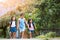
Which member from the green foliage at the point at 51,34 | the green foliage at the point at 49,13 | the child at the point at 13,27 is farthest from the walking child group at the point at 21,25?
the green foliage at the point at 51,34

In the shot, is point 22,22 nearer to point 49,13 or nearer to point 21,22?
point 21,22

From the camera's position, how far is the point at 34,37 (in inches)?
126

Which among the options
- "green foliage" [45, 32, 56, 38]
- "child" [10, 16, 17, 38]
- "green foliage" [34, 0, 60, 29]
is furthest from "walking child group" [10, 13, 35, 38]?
"green foliage" [45, 32, 56, 38]

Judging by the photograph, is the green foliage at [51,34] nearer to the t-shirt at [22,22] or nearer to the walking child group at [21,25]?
the walking child group at [21,25]

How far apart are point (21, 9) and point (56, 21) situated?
78 cm

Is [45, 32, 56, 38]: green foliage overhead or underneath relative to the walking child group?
underneath

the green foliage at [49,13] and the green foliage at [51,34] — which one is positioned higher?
the green foliage at [49,13]

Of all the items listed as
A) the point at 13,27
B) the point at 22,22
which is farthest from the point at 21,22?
the point at 13,27

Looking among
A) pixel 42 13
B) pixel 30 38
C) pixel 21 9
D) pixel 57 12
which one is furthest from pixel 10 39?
pixel 57 12

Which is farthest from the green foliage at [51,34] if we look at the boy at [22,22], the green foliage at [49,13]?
the boy at [22,22]

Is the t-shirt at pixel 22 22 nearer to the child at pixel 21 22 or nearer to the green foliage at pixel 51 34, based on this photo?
the child at pixel 21 22

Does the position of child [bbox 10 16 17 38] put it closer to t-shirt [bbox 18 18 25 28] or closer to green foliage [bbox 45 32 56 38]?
t-shirt [bbox 18 18 25 28]

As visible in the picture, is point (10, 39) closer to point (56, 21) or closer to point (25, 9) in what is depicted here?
point (25, 9)

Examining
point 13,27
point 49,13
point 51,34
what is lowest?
point 51,34
